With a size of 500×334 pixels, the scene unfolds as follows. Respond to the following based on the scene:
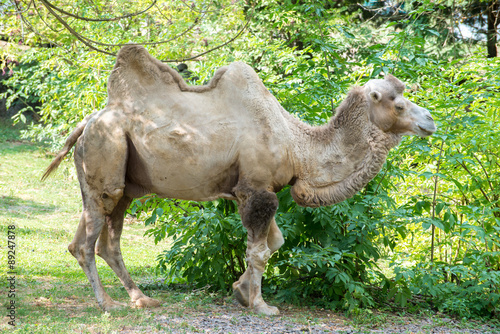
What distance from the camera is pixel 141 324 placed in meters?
4.49

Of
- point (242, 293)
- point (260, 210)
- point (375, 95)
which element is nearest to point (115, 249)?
point (242, 293)

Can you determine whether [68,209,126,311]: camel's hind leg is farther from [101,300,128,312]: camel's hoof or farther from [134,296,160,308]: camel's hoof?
[134,296,160,308]: camel's hoof

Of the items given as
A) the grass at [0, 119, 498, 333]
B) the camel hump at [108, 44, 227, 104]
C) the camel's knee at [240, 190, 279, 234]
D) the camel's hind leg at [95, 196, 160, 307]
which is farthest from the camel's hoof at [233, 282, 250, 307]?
the camel hump at [108, 44, 227, 104]

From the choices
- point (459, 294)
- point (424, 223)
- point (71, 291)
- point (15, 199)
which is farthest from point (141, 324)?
point (15, 199)

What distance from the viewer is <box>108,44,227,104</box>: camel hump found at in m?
5.23

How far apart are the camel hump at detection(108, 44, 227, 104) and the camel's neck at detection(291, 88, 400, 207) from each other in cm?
123

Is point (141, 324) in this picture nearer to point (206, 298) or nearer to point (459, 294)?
point (206, 298)

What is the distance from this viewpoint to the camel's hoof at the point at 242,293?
5.32 meters

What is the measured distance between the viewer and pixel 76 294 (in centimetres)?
589

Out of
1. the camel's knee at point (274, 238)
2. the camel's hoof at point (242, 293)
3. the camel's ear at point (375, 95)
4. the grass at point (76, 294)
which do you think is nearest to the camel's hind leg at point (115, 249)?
the grass at point (76, 294)

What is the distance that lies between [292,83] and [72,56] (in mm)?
5904

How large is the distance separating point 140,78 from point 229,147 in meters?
1.18

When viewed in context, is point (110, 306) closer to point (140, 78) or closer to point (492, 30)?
point (140, 78)

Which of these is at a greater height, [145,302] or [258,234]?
[258,234]
